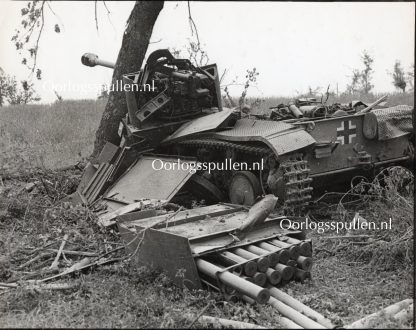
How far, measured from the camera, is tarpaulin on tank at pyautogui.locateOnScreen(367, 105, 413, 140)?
25.5 feet

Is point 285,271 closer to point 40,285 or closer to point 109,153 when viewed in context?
point 40,285

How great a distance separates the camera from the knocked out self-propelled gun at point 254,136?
698 cm

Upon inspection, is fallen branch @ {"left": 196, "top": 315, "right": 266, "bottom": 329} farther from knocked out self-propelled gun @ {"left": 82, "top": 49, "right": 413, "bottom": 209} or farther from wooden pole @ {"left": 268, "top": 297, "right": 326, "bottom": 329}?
knocked out self-propelled gun @ {"left": 82, "top": 49, "right": 413, "bottom": 209}

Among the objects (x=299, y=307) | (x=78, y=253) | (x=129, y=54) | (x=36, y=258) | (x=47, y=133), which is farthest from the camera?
(x=47, y=133)

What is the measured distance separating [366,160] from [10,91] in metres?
13.6

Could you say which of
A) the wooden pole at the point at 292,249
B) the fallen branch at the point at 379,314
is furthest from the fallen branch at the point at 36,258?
the fallen branch at the point at 379,314

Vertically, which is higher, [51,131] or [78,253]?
[51,131]

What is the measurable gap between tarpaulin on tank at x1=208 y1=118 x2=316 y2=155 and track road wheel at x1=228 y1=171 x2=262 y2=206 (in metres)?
0.52

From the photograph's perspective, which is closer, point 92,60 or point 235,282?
point 235,282

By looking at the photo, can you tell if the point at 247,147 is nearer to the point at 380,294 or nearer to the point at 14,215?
the point at 380,294

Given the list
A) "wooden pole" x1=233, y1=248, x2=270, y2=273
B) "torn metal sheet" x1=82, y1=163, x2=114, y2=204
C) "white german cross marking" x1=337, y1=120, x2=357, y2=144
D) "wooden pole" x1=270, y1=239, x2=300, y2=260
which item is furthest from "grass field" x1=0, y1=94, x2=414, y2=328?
"white german cross marking" x1=337, y1=120, x2=357, y2=144

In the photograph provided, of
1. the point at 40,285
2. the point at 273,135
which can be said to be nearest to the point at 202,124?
the point at 273,135

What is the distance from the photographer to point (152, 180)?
798 cm

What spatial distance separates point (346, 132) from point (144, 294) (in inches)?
155
